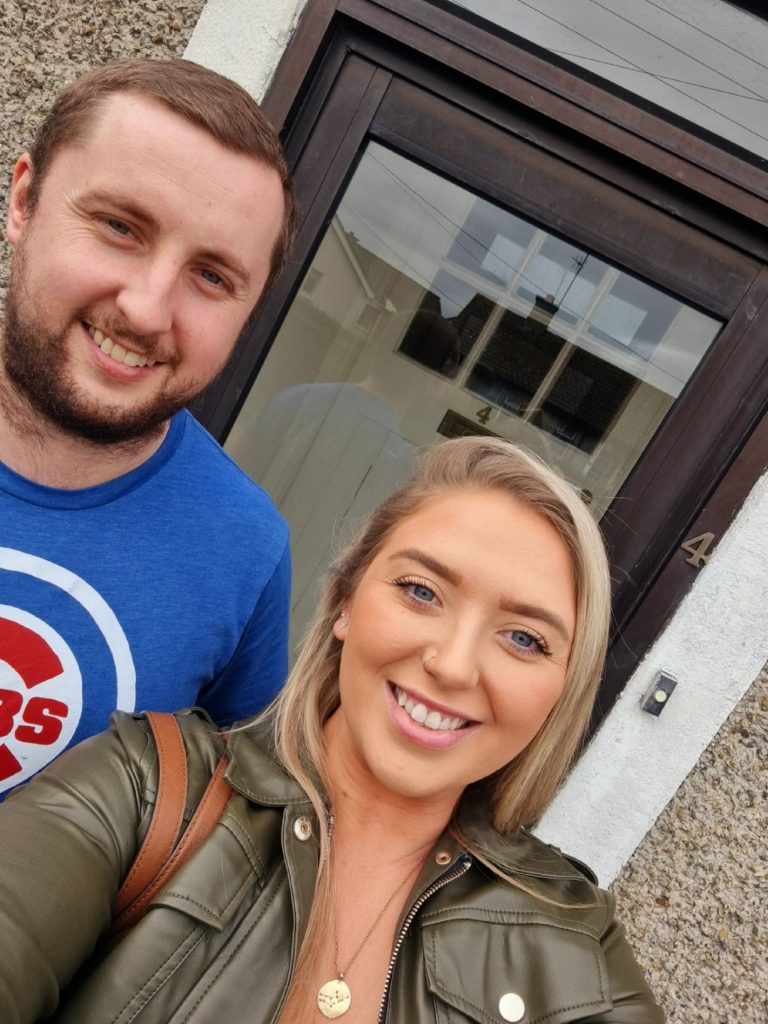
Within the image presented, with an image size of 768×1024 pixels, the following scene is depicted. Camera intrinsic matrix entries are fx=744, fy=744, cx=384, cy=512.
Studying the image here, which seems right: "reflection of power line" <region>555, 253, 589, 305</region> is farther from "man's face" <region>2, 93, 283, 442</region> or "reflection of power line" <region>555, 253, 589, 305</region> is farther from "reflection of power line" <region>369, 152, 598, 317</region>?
"man's face" <region>2, 93, 283, 442</region>

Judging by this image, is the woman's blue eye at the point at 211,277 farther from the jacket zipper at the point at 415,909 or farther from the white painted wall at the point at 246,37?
the jacket zipper at the point at 415,909

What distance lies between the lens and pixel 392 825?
4.33 feet

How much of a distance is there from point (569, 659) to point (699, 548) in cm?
96

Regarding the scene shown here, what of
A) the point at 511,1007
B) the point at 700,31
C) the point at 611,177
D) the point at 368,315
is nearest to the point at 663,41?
the point at 700,31

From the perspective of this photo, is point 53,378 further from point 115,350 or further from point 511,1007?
point 511,1007

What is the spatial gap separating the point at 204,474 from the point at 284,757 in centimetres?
64

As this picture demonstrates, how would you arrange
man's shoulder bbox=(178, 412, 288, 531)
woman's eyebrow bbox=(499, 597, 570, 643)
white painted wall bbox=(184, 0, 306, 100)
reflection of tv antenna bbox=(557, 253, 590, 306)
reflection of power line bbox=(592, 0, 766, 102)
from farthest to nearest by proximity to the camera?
reflection of tv antenna bbox=(557, 253, 590, 306), reflection of power line bbox=(592, 0, 766, 102), white painted wall bbox=(184, 0, 306, 100), man's shoulder bbox=(178, 412, 288, 531), woman's eyebrow bbox=(499, 597, 570, 643)

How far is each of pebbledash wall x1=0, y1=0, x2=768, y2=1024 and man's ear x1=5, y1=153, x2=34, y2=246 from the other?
2.77 feet

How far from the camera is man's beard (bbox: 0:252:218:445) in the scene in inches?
51.8

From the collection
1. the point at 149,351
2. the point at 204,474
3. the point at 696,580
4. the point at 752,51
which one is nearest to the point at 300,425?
the point at 204,474

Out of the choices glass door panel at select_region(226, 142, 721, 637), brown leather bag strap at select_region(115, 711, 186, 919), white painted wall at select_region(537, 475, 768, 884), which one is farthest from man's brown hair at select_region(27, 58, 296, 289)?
white painted wall at select_region(537, 475, 768, 884)

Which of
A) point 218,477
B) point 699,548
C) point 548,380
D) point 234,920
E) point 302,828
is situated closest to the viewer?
point 234,920

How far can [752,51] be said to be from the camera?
82.1 inches

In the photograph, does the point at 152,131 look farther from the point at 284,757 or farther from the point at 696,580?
the point at 696,580
